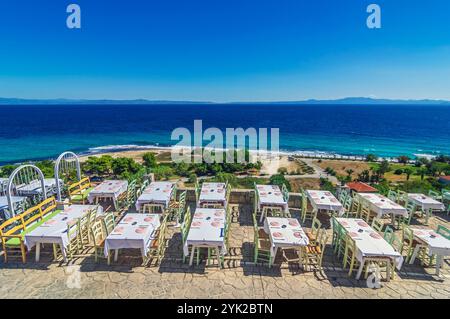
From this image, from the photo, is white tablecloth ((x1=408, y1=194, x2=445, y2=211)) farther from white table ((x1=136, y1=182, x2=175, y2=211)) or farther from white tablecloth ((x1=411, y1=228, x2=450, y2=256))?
white table ((x1=136, y1=182, x2=175, y2=211))

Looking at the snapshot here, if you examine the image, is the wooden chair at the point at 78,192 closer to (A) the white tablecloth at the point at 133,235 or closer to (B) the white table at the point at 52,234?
(B) the white table at the point at 52,234

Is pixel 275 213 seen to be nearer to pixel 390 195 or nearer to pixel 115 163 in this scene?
pixel 390 195

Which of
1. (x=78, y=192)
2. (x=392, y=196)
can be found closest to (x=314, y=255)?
(x=392, y=196)

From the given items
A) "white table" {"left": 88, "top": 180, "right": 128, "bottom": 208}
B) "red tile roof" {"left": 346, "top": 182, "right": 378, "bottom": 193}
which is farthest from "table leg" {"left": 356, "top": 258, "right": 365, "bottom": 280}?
"white table" {"left": 88, "top": 180, "right": 128, "bottom": 208}

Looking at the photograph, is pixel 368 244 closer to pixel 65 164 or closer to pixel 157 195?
pixel 157 195

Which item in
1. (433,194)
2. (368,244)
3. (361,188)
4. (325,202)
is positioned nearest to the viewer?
(368,244)
